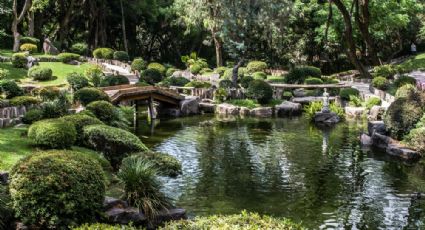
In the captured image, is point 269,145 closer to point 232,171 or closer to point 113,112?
point 232,171

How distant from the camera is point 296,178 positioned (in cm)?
2259

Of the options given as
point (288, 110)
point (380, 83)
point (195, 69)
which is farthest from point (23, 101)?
point (195, 69)

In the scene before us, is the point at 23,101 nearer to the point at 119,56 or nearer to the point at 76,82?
the point at 76,82

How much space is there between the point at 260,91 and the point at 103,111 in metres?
18.2

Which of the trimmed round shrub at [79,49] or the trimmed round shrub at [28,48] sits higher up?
the trimmed round shrub at [79,49]

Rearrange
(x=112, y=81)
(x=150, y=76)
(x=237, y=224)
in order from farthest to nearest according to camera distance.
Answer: (x=150, y=76) → (x=112, y=81) → (x=237, y=224)

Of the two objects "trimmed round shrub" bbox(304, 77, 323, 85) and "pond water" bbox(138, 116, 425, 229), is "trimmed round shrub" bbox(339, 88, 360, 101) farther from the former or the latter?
"pond water" bbox(138, 116, 425, 229)

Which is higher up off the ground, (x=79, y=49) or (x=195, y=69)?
(x=79, y=49)

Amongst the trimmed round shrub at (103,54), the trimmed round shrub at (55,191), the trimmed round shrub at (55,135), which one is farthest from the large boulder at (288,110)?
the trimmed round shrub at (55,191)

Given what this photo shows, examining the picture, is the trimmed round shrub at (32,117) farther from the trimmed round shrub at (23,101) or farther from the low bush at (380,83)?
the low bush at (380,83)

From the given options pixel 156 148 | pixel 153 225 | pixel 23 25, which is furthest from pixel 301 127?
pixel 23 25

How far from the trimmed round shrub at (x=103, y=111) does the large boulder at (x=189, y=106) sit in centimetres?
1413

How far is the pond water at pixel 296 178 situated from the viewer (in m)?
18.1

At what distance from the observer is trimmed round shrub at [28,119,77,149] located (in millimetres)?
20828
